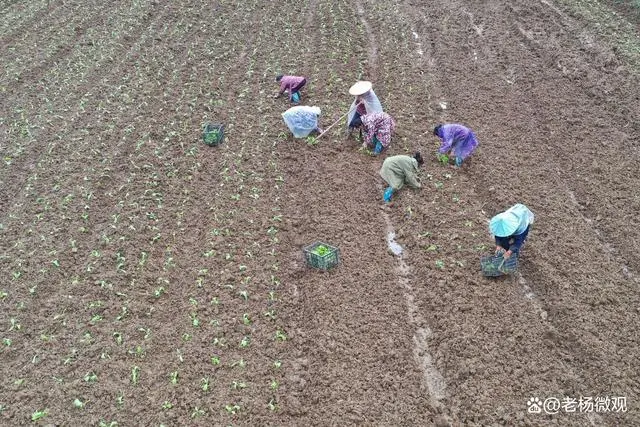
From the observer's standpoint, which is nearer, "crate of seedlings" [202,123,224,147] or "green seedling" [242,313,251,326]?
"green seedling" [242,313,251,326]

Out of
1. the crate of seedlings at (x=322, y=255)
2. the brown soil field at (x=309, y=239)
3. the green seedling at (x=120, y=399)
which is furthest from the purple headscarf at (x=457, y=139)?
the green seedling at (x=120, y=399)

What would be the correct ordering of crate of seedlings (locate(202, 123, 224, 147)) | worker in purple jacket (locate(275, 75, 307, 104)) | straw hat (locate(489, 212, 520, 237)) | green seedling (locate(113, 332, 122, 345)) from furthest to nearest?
worker in purple jacket (locate(275, 75, 307, 104))
crate of seedlings (locate(202, 123, 224, 147))
straw hat (locate(489, 212, 520, 237))
green seedling (locate(113, 332, 122, 345))

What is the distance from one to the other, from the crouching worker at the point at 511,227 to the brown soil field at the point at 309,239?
0.64m

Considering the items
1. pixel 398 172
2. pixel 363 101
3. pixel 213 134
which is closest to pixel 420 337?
pixel 398 172

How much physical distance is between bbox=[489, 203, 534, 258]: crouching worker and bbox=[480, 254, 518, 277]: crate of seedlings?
0.43 ft

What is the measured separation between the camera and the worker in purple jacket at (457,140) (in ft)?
31.0

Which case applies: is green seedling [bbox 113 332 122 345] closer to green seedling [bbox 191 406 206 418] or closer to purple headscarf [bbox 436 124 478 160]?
green seedling [bbox 191 406 206 418]

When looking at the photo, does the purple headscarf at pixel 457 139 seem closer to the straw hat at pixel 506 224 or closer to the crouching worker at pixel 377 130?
the crouching worker at pixel 377 130

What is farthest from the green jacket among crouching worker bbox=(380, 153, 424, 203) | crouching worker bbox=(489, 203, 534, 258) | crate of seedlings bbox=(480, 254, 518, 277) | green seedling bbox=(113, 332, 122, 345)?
green seedling bbox=(113, 332, 122, 345)

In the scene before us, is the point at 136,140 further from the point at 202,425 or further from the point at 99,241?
the point at 202,425

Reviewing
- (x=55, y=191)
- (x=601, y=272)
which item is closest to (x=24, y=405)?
(x=55, y=191)

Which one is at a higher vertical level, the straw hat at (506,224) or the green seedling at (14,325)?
the straw hat at (506,224)

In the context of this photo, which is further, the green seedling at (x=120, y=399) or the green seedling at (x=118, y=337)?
the green seedling at (x=118, y=337)

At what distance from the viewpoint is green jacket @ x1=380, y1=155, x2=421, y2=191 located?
8.88 metres
